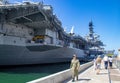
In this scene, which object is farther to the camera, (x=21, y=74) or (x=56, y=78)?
(x=21, y=74)

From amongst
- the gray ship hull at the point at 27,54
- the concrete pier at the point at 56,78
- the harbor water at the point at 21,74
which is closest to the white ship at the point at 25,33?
the gray ship hull at the point at 27,54

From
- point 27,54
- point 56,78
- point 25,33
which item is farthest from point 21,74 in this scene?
point 25,33

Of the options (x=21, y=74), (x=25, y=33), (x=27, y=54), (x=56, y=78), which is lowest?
(x=21, y=74)

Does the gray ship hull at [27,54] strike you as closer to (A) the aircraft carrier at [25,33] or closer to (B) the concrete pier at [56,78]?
(A) the aircraft carrier at [25,33]

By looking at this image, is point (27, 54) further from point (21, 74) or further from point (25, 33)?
point (21, 74)

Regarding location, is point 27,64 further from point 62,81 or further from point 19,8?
point 62,81

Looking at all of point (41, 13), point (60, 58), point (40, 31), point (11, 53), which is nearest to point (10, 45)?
point (11, 53)

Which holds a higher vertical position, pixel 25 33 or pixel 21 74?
pixel 25 33

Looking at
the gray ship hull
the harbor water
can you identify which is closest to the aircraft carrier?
the gray ship hull

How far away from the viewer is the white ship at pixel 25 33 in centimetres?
2884

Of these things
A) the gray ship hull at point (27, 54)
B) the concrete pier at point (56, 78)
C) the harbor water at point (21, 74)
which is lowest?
the harbor water at point (21, 74)

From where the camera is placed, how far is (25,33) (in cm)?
3588

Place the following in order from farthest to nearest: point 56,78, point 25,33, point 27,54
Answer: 1. point 25,33
2. point 27,54
3. point 56,78

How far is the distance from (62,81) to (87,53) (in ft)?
228
